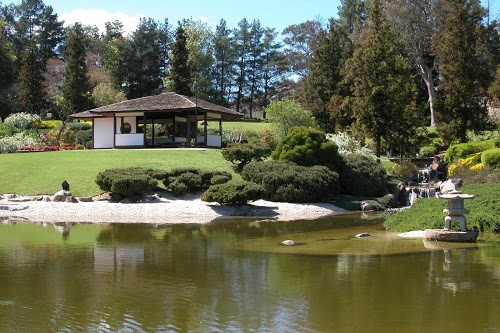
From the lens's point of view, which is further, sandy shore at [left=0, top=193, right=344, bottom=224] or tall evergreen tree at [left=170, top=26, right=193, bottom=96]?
tall evergreen tree at [left=170, top=26, right=193, bottom=96]

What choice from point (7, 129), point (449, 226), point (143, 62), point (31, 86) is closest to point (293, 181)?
point (449, 226)

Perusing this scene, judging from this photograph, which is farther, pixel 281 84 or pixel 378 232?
pixel 281 84

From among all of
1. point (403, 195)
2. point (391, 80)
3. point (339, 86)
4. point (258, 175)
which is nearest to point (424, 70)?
point (339, 86)

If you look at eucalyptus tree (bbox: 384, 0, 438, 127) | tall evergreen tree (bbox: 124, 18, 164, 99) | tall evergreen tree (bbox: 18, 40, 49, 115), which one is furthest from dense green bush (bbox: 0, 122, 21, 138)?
eucalyptus tree (bbox: 384, 0, 438, 127)

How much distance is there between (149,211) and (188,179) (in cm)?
313

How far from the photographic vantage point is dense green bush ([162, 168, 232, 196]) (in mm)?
25859

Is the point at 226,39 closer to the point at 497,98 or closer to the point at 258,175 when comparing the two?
the point at 497,98

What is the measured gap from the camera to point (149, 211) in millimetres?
23625

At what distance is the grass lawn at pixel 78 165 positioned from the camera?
27.8m

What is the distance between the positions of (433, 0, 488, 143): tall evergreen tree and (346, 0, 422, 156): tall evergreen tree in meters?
3.69

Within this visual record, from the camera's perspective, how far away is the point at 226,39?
74.8m

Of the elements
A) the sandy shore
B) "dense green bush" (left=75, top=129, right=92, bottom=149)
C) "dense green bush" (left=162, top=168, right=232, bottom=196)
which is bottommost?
the sandy shore

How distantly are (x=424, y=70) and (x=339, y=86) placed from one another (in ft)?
45.0

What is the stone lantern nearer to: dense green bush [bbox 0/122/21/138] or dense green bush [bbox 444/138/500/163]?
dense green bush [bbox 444/138/500/163]
